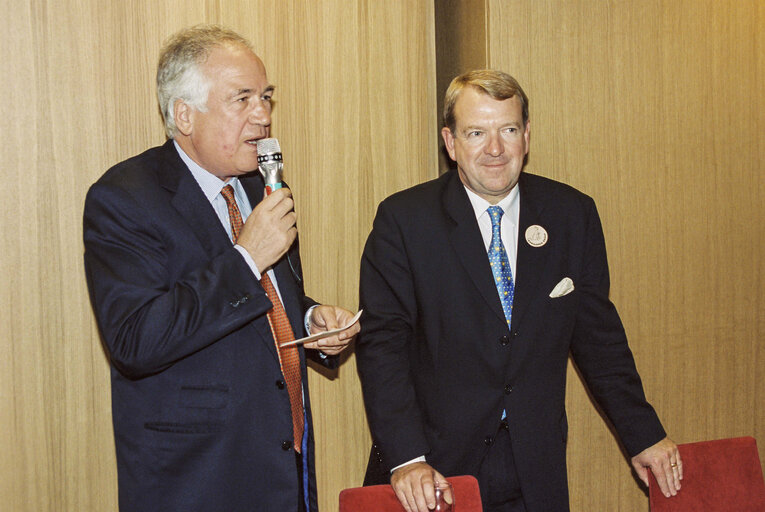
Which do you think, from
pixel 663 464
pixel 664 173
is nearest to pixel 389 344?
pixel 663 464

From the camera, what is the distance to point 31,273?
8.11ft

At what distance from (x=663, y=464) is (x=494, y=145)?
1.05 metres

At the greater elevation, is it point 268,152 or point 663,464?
point 268,152

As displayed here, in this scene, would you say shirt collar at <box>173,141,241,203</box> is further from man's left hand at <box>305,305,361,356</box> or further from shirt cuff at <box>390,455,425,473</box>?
shirt cuff at <box>390,455,425,473</box>

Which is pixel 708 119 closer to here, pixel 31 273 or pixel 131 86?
pixel 131 86

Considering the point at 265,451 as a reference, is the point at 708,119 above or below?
above

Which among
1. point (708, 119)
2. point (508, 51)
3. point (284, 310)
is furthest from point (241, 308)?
point (708, 119)

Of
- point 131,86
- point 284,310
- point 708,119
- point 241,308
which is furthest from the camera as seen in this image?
point 708,119

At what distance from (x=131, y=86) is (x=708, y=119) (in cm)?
240

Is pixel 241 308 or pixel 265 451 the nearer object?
pixel 241 308

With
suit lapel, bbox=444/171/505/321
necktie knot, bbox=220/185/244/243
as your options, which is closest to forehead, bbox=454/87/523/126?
suit lapel, bbox=444/171/505/321

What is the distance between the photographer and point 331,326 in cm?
222

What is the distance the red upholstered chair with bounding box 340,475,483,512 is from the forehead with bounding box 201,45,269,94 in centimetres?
112

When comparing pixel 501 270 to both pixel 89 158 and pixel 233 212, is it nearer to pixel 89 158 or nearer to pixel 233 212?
pixel 233 212
